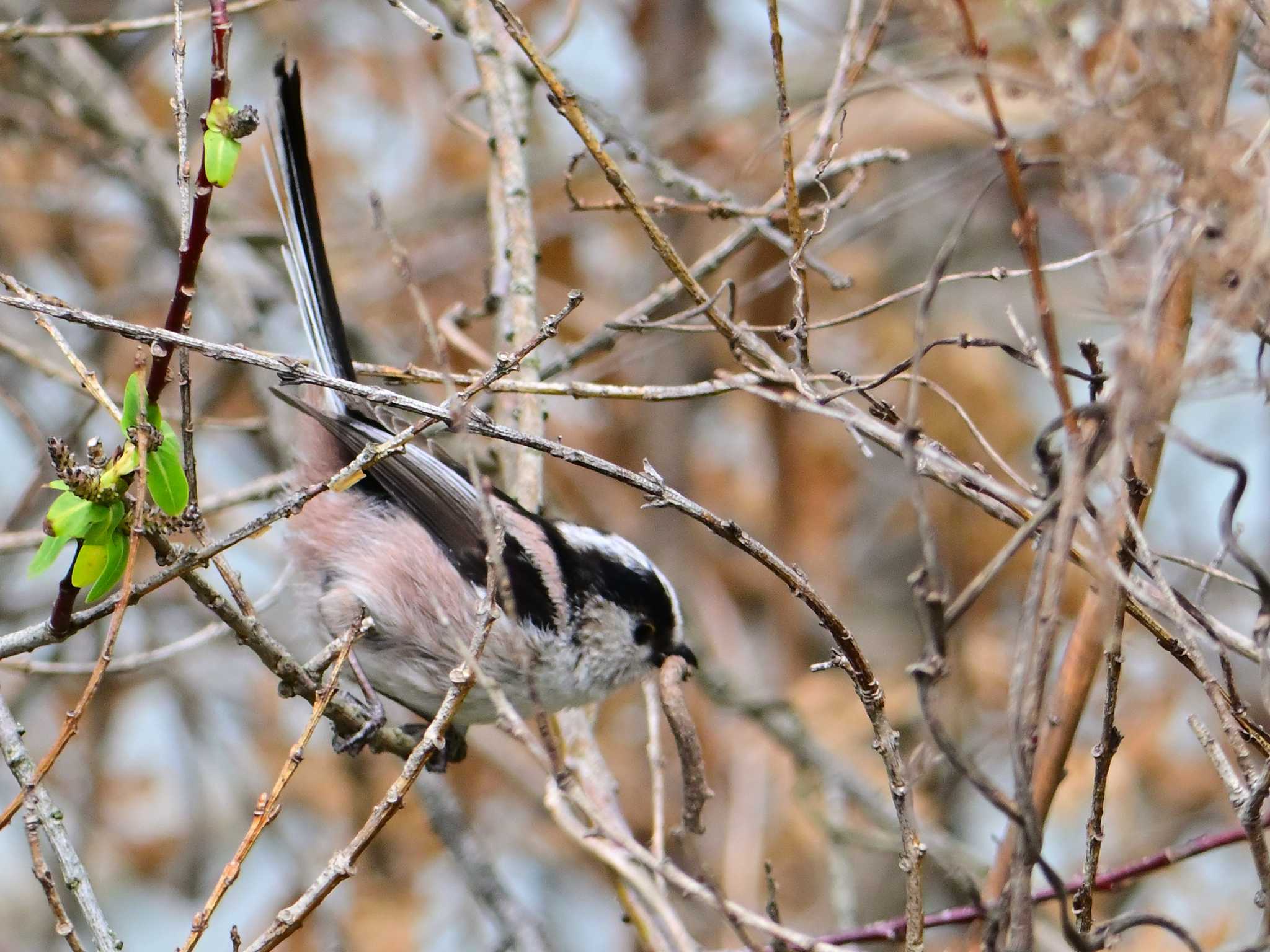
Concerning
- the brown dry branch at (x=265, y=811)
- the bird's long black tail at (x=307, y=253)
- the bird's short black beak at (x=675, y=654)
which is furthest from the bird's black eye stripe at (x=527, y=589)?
the brown dry branch at (x=265, y=811)

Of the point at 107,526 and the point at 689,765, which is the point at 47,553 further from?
the point at 689,765

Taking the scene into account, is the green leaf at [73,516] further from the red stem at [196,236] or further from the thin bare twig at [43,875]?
the thin bare twig at [43,875]

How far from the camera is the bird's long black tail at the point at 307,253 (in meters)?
2.98

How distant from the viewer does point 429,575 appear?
316 centimetres

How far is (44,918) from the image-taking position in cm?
553

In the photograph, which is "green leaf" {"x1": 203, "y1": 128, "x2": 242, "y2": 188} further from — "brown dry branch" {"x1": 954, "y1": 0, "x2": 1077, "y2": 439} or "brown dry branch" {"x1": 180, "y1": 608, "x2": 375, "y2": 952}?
"brown dry branch" {"x1": 954, "y1": 0, "x2": 1077, "y2": 439}

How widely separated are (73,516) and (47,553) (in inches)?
3.5

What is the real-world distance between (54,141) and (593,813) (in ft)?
12.7

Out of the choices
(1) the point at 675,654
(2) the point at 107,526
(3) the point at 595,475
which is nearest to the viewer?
(2) the point at 107,526

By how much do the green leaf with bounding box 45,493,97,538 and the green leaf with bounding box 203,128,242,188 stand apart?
19.8 inches

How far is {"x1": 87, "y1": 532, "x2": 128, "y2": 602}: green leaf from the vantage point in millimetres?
1908

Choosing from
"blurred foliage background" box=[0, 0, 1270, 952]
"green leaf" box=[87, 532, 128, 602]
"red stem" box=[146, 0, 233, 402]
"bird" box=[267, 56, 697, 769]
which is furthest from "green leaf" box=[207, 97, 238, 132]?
"blurred foliage background" box=[0, 0, 1270, 952]

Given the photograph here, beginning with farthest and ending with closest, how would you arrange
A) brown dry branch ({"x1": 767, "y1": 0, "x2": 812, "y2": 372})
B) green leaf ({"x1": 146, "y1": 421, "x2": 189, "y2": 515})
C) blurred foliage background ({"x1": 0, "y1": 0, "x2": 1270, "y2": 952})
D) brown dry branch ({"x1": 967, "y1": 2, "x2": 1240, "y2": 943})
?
blurred foliage background ({"x1": 0, "y1": 0, "x2": 1270, "y2": 952}), brown dry branch ({"x1": 767, "y1": 0, "x2": 812, "y2": 372}), green leaf ({"x1": 146, "y1": 421, "x2": 189, "y2": 515}), brown dry branch ({"x1": 967, "y1": 2, "x2": 1240, "y2": 943})

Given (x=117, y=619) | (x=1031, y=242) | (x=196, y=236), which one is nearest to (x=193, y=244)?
(x=196, y=236)
